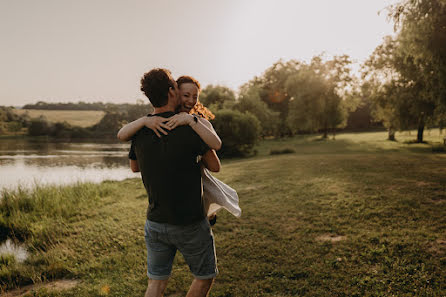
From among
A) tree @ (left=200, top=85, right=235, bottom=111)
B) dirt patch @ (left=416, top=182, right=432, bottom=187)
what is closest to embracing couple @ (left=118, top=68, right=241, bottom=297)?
dirt patch @ (left=416, top=182, right=432, bottom=187)

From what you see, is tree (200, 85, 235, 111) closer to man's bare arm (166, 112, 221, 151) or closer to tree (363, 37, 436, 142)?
tree (363, 37, 436, 142)

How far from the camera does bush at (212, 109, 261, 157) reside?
29891 millimetres

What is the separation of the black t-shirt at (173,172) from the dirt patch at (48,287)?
3758mm

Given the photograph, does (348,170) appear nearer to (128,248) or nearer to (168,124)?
(128,248)

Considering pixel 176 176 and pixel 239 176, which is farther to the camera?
pixel 239 176

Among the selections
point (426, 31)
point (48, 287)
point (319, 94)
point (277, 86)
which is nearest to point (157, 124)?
point (48, 287)

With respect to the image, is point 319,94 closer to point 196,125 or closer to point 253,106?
point 253,106

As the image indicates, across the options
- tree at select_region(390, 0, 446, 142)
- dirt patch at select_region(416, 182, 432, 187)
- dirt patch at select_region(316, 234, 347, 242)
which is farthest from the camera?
tree at select_region(390, 0, 446, 142)

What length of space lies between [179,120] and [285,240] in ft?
15.5

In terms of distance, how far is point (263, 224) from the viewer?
23.0 ft

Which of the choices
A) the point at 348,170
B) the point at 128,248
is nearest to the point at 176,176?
the point at 128,248

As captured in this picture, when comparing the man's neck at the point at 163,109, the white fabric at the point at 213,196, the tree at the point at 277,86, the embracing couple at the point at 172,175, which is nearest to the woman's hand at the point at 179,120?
the embracing couple at the point at 172,175

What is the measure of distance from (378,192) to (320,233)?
344cm

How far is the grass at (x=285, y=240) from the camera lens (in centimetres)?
436
